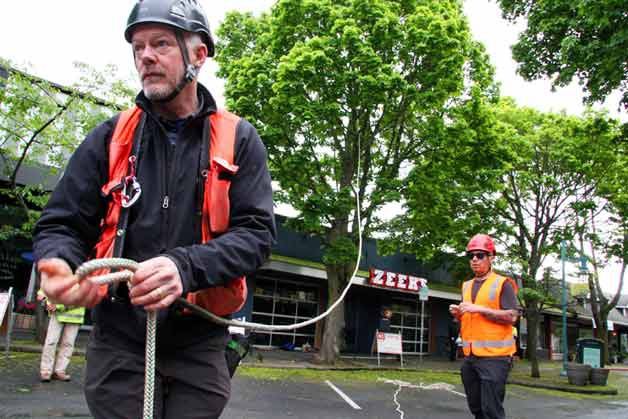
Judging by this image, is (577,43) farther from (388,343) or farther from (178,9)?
(388,343)

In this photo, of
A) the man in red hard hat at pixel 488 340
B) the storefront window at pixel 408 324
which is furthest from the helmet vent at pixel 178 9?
the storefront window at pixel 408 324

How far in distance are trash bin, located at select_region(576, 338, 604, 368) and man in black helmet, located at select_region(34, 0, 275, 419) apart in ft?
63.4

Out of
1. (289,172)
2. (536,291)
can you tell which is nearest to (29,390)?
(289,172)

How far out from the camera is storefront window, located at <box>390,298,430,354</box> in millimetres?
25938

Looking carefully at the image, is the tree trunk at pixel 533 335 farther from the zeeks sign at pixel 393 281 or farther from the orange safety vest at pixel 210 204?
the orange safety vest at pixel 210 204

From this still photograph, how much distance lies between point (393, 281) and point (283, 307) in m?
4.80

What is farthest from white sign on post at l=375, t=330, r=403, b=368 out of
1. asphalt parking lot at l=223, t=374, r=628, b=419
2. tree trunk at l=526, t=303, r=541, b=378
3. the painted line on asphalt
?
the painted line on asphalt

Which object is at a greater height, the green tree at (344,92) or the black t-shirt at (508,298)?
the green tree at (344,92)

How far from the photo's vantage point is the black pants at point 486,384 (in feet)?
16.5

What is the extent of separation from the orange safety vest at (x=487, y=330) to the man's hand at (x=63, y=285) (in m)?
4.56

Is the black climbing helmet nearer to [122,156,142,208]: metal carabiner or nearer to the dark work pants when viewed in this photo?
[122,156,142,208]: metal carabiner

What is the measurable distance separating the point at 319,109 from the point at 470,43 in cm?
534

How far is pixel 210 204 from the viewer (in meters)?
1.83

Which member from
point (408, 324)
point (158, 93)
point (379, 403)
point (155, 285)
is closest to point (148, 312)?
point (155, 285)
